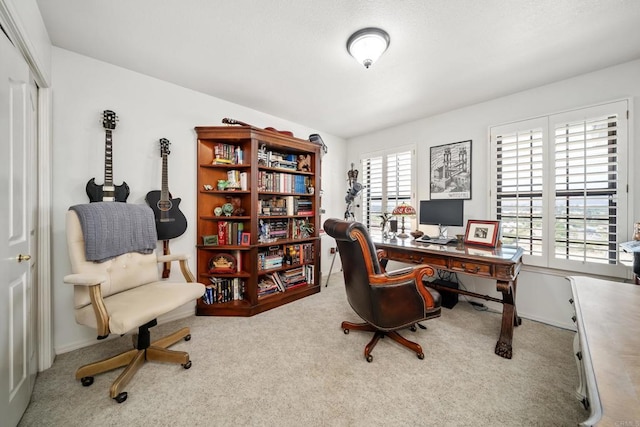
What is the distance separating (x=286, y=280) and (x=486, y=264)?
2172 millimetres

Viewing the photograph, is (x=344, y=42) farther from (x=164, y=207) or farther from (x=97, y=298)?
(x=97, y=298)

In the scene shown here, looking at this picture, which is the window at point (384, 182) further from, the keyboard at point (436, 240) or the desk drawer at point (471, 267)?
the desk drawer at point (471, 267)

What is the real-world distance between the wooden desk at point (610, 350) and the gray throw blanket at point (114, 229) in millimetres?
2297

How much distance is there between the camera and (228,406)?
1388 mm

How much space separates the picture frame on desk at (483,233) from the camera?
2.35m

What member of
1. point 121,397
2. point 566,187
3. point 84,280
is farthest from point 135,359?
point 566,187

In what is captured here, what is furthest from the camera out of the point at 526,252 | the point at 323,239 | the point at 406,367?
the point at 323,239

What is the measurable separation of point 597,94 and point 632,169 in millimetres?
747

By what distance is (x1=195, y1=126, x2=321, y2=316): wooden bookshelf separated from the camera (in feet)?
8.46

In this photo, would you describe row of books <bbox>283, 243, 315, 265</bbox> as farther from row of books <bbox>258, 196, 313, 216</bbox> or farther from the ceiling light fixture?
the ceiling light fixture

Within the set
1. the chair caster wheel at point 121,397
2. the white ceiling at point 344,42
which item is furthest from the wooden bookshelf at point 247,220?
the chair caster wheel at point 121,397

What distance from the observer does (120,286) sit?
1716mm

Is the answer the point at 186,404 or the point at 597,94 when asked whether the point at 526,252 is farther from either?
the point at 186,404

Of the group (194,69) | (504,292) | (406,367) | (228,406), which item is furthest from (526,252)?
(194,69)
